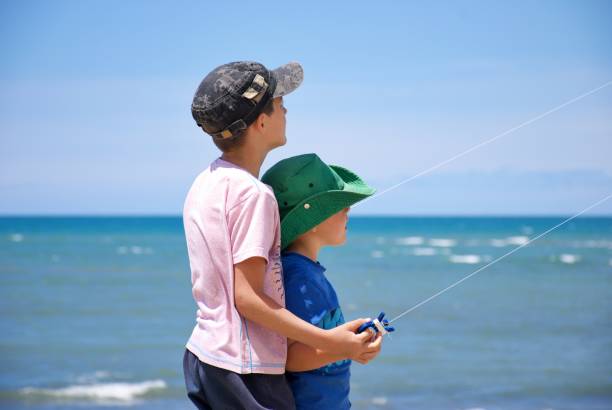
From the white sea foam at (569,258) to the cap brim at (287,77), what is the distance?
24921 mm

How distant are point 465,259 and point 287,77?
27.2 metres

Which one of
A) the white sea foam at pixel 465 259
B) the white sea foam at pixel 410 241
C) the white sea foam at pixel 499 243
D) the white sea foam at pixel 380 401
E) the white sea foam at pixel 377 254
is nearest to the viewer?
the white sea foam at pixel 380 401

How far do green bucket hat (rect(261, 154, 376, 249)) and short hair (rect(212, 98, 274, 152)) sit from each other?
0.20 meters

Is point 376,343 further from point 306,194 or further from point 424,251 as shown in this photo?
point 424,251

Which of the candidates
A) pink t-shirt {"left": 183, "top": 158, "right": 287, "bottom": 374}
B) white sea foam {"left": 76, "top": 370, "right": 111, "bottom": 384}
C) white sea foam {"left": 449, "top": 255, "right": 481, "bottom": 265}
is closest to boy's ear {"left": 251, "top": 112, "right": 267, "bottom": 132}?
pink t-shirt {"left": 183, "top": 158, "right": 287, "bottom": 374}

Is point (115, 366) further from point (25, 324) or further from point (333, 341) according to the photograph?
point (333, 341)

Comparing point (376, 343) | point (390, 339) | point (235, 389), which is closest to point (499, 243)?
point (390, 339)

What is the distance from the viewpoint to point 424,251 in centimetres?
3334

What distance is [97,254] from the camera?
31172 mm

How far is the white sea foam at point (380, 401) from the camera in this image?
282 inches

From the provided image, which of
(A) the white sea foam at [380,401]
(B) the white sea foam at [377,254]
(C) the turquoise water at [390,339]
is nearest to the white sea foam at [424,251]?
(B) the white sea foam at [377,254]

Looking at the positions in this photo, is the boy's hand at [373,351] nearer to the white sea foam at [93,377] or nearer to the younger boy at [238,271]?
the younger boy at [238,271]

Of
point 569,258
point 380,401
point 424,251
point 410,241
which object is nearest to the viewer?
point 380,401

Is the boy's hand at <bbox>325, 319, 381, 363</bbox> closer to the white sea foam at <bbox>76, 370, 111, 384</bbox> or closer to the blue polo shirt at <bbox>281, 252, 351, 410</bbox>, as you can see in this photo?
the blue polo shirt at <bbox>281, 252, 351, 410</bbox>
